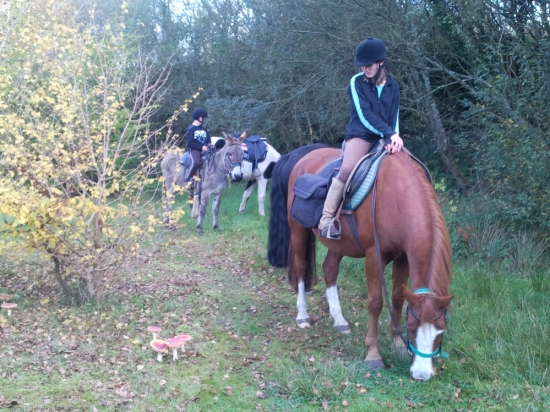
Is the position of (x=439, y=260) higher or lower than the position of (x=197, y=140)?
lower

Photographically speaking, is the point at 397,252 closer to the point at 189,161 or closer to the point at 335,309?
the point at 335,309

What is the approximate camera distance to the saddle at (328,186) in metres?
4.87

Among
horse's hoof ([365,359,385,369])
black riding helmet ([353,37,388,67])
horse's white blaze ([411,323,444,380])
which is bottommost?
horse's hoof ([365,359,385,369])

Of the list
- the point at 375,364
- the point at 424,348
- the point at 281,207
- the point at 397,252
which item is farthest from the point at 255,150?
the point at 424,348

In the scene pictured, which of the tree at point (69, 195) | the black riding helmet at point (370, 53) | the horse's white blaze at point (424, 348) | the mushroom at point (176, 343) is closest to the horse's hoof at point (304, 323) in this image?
the mushroom at point (176, 343)

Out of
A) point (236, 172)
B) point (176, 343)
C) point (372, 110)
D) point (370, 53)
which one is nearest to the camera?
point (176, 343)

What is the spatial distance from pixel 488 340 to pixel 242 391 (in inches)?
88.9

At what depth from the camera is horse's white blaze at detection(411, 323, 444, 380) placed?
3.80 meters

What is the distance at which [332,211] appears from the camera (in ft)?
16.6

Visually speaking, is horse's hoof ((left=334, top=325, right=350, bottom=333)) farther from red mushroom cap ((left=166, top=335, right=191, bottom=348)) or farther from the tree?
the tree

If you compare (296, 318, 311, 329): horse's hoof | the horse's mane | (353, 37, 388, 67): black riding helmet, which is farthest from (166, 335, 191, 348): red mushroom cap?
(353, 37, 388, 67): black riding helmet

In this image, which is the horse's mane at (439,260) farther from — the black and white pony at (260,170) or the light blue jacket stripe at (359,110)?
the black and white pony at (260,170)

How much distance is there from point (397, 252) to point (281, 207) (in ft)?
8.09

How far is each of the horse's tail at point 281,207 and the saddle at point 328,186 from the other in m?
0.95
